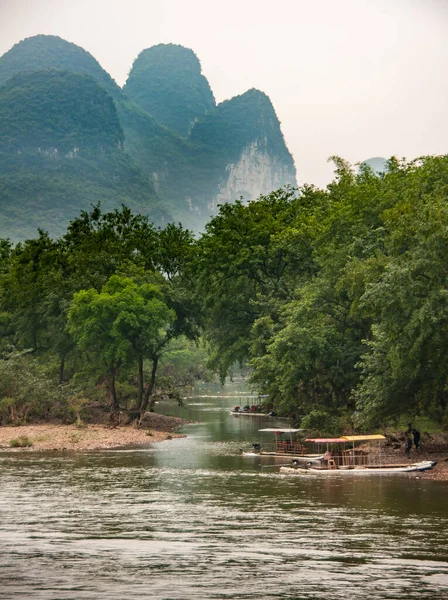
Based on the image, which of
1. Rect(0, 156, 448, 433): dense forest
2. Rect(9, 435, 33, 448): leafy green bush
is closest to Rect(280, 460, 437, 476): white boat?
Rect(0, 156, 448, 433): dense forest

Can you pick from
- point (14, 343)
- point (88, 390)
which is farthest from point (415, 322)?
point (14, 343)

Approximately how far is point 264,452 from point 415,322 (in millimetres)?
14503

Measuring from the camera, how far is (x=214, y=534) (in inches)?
1083

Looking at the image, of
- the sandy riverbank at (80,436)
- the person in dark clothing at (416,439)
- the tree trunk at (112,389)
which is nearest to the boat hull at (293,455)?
the person in dark clothing at (416,439)

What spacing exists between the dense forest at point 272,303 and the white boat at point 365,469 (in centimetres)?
433

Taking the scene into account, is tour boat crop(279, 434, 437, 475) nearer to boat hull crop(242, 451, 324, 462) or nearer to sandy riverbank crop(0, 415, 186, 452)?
boat hull crop(242, 451, 324, 462)

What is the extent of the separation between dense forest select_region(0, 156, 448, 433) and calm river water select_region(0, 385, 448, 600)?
9.40 m

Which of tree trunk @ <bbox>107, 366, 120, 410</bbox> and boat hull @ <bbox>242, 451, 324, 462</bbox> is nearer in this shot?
boat hull @ <bbox>242, 451, 324, 462</bbox>

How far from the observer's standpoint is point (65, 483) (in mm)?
38719

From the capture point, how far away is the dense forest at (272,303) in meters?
44.1

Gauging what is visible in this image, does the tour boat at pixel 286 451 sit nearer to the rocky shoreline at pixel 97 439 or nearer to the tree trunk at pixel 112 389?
the rocky shoreline at pixel 97 439

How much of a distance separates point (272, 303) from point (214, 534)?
1643 inches

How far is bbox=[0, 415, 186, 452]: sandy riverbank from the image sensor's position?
5457 centimetres

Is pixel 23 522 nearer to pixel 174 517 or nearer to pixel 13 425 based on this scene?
pixel 174 517
